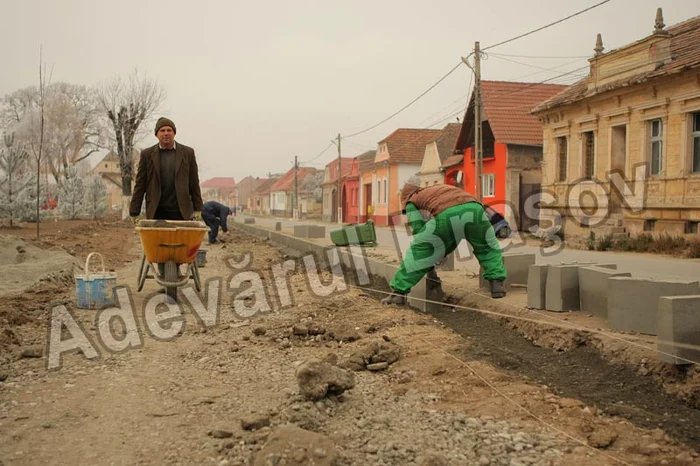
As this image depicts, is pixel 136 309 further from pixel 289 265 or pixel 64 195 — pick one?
pixel 64 195

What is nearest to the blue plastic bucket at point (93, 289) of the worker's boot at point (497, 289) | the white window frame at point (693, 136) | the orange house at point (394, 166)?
the worker's boot at point (497, 289)

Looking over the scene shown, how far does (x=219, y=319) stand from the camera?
6746 millimetres

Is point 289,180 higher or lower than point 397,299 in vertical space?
higher

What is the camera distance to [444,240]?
752cm

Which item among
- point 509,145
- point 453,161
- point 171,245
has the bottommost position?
point 171,245

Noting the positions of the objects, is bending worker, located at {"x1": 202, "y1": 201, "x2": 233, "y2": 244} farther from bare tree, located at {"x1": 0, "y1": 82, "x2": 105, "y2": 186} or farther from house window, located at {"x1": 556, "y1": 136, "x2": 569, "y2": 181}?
bare tree, located at {"x1": 0, "y1": 82, "x2": 105, "y2": 186}

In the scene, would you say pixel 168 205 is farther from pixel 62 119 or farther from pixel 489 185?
pixel 62 119

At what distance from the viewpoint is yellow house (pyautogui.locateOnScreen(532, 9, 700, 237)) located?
1616 centimetres

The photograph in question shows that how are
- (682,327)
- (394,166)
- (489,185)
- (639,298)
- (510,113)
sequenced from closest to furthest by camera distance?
(682,327) → (639,298) → (510,113) → (489,185) → (394,166)

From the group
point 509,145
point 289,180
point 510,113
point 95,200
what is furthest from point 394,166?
point 289,180

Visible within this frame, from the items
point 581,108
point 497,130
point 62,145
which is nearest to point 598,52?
point 581,108

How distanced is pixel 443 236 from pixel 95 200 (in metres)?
36.3

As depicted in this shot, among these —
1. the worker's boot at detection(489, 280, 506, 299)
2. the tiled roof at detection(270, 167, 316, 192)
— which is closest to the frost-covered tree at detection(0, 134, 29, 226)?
the worker's boot at detection(489, 280, 506, 299)

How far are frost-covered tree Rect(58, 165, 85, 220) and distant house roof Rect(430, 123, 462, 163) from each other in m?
21.5
